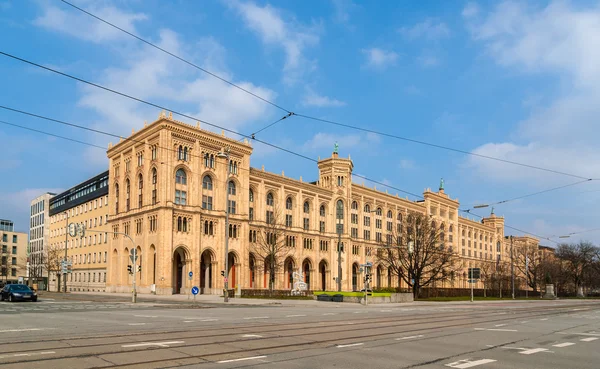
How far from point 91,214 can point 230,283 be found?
33107 mm

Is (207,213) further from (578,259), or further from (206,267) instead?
(578,259)

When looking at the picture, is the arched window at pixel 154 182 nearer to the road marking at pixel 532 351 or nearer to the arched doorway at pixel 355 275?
the arched doorway at pixel 355 275

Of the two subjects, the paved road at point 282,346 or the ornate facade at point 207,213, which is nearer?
the paved road at point 282,346

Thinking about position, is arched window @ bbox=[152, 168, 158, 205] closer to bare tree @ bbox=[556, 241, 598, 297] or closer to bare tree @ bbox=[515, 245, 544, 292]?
bare tree @ bbox=[515, 245, 544, 292]

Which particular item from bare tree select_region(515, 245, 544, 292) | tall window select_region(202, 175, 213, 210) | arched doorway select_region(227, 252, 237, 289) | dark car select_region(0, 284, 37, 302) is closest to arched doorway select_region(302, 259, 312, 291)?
arched doorway select_region(227, 252, 237, 289)

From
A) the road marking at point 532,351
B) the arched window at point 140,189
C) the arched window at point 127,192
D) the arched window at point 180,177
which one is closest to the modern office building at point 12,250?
the arched window at point 127,192

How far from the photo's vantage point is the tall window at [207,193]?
66.1 metres

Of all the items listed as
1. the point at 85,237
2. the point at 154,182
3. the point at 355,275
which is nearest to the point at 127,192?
the point at 154,182

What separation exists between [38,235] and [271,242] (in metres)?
68.7

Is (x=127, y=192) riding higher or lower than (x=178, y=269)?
higher

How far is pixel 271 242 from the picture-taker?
69.6 m

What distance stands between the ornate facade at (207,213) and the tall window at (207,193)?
0.13 m

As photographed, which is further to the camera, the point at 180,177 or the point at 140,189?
the point at 140,189

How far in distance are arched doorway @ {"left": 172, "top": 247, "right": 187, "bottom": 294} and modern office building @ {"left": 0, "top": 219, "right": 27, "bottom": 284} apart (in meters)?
73.8
